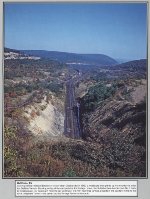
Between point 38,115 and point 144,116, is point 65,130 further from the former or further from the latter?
point 144,116

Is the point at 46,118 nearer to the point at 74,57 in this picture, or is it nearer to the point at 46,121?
the point at 46,121

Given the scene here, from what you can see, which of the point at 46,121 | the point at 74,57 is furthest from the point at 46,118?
→ the point at 74,57

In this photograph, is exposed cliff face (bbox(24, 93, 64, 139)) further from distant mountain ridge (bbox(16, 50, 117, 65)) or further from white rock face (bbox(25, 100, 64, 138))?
distant mountain ridge (bbox(16, 50, 117, 65))

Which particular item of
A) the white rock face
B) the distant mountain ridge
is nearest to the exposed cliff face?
the white rock face

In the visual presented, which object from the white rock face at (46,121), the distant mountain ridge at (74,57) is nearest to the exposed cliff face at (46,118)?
the white rock face at (46,121)

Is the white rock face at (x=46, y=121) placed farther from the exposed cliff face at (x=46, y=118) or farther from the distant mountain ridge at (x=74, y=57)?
the distant mountain ridge at (x=74, y=57)

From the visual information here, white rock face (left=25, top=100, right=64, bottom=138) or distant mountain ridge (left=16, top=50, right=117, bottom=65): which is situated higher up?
distant mountain ridge (left=16, top=50, right=117, bottom=65)
